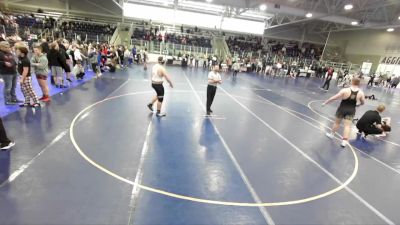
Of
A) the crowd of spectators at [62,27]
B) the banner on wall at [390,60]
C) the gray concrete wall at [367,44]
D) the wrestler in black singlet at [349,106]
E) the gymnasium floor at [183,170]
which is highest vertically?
the gray concrete wall at [367,44]

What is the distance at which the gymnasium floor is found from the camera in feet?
12.1

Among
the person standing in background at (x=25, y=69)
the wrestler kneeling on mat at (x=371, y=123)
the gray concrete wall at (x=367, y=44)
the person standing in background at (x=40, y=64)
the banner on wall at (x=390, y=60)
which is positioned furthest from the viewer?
the gray concrete wall at (x=367, y=44)

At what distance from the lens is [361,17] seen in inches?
954

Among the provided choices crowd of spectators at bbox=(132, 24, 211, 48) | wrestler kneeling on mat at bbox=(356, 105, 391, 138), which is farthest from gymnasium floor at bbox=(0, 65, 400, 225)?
crowd of spectators at bbox=(132, 24, 211, 48)

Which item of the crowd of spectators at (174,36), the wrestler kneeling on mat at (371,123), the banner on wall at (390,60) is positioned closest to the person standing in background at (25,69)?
the wrestler kneeling on mat at (371,123)

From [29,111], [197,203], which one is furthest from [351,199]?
[29,111]

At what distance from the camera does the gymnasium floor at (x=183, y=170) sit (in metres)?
3.67

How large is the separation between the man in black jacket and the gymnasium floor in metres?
0.79

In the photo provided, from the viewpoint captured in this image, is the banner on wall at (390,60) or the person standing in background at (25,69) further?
the banner on wall at (390,60)

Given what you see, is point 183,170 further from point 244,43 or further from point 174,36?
point 244,43

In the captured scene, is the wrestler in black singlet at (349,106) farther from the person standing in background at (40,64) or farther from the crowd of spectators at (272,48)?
the crowd of spectators at (272,48)

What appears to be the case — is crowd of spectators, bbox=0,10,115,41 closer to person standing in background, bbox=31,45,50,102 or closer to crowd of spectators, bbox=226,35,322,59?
crowd of spectators, bbox=226,35,322,59

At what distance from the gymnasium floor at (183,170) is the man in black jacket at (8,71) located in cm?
79

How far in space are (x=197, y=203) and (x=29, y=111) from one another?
586 cm
